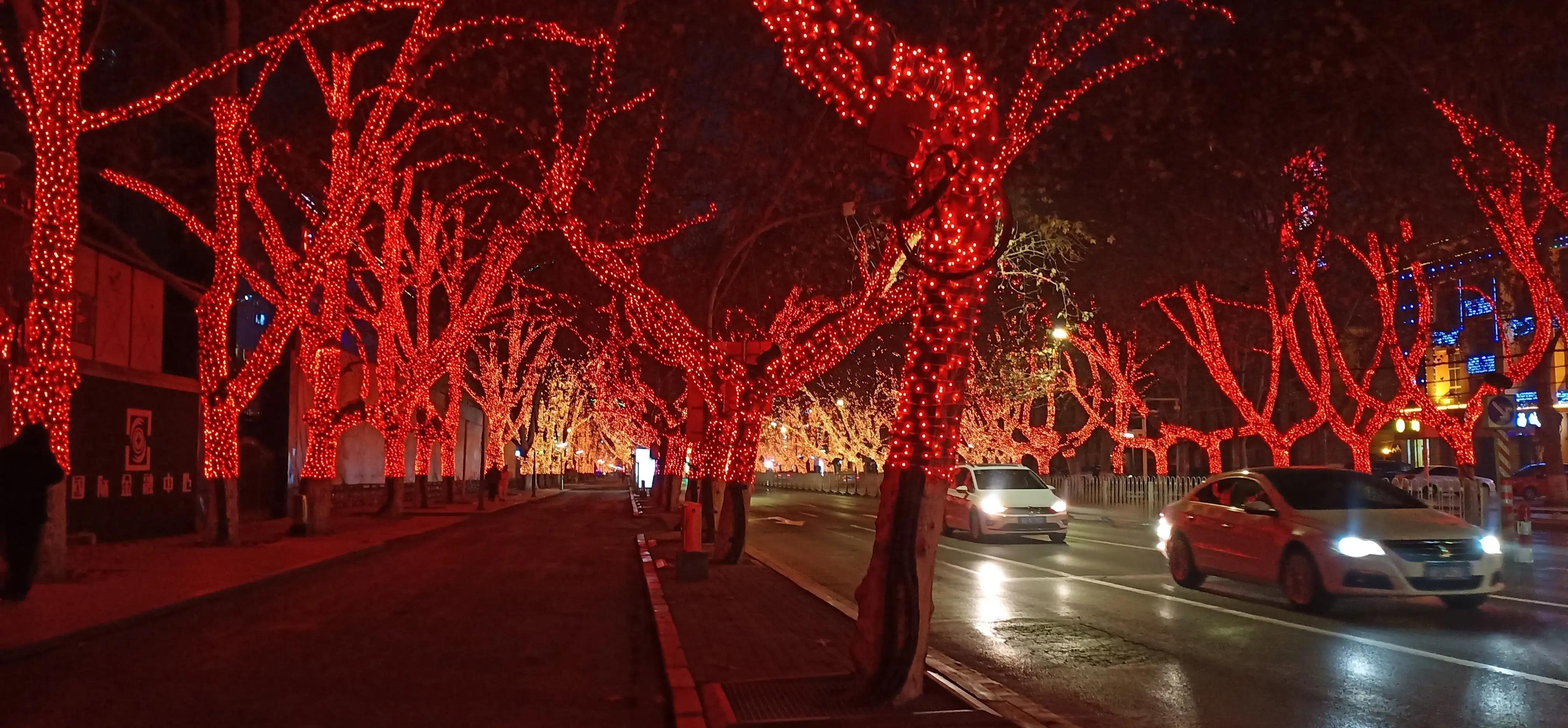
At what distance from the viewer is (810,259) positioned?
22.5 m

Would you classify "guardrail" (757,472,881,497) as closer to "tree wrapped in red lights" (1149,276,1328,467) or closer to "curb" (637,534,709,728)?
"tree wrapped in red lights" (1149,276,1328,467)

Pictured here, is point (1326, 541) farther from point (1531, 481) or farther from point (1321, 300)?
point (1531, 481)

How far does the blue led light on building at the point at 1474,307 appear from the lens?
4809cm

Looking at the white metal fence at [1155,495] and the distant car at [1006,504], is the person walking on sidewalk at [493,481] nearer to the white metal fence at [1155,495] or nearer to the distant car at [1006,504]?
the white metal fence at [1155,495]

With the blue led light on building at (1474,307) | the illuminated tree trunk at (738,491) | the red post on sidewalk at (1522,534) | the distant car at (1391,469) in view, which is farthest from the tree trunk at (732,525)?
the blue led light on building at (1474,307)

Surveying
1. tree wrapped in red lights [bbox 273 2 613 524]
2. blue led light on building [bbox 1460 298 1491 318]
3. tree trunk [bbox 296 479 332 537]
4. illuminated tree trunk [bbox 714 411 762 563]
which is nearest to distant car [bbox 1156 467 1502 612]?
illuminated tree trunk [bbox 714 411 762 563]

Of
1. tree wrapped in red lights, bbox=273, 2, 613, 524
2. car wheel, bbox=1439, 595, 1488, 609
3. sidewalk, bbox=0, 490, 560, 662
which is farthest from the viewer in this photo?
tree wrapped in red lights, bbox=273, 2, 613, 524

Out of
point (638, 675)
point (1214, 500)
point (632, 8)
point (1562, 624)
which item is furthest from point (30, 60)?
point (1562, 624)

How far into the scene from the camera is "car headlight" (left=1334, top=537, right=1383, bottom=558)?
1131 centimetres

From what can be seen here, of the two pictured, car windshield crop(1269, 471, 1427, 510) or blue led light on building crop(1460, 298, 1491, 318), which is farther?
blue led light on building crop(1460, 298, 1491, 318)

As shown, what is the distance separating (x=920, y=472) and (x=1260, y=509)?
281 inches

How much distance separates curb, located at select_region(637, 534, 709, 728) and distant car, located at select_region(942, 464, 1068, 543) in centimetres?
951

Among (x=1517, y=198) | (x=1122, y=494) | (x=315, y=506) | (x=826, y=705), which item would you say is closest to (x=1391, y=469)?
(x=1122, y=494)

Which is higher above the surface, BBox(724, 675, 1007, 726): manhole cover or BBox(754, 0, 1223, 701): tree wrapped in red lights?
BBox(754, 0, 1223, 701): tree wrapped in red lights
